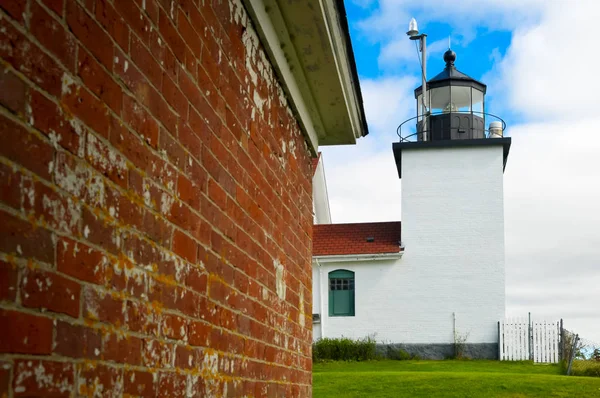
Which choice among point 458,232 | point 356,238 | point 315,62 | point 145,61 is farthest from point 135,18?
point 356,238

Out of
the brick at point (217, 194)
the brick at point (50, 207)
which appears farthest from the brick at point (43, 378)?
the brick at point (217, 194)

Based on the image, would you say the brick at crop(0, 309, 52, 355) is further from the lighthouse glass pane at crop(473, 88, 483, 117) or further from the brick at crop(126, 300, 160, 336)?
the lighthouse glass pane at crop(473, 88, 483, 117)

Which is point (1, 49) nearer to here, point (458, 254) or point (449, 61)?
point (458, 254)

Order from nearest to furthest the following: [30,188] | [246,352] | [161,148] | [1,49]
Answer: [1,49] < [30,188] < [161,148] < [246,352]

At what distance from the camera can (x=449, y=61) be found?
103 ft

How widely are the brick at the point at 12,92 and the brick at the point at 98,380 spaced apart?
1.92ft

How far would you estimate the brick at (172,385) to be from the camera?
7.64 ft

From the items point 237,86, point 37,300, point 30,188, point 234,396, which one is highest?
point 237,86

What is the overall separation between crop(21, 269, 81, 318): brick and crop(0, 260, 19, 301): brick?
0.03 metres

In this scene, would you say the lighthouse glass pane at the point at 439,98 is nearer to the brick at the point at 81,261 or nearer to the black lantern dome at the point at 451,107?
the black lantern dome at the point at 451,107

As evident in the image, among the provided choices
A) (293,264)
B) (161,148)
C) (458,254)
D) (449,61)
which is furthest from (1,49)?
(449,61)

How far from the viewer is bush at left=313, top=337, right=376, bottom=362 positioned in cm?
2680

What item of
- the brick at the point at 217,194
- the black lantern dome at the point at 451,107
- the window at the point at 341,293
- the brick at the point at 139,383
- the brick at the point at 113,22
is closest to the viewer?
the brick at the point at 113,22

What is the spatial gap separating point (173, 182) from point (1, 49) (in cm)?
102
